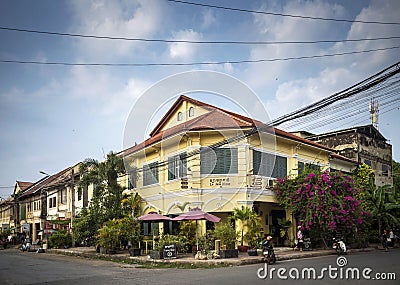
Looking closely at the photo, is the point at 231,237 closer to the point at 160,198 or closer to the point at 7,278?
the point at 160,198

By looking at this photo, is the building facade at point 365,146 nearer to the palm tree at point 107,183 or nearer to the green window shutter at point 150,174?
the green window shutter at point 150,174

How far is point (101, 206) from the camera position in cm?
2809

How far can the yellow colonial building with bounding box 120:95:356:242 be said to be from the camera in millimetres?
24406

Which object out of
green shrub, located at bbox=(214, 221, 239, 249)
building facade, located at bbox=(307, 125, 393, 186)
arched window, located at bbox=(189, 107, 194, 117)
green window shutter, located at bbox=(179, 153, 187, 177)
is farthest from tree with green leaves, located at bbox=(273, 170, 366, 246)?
building facade, located at bbox=(307, 125, 393, 186)

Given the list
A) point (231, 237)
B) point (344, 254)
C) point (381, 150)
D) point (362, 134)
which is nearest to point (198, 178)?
point (231, 237)

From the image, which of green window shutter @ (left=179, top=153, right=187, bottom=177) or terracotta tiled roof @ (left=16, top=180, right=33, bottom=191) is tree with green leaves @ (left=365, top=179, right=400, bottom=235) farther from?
terracotta tiled roof @ (left=16, top=180, right=33, bottom=191)

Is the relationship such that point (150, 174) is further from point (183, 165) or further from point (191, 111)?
point (191, 111)

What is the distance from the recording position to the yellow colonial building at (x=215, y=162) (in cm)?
2441

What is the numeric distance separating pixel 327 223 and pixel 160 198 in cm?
990

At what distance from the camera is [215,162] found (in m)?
24.8

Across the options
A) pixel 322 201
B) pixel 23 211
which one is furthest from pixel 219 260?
pixel 23 211

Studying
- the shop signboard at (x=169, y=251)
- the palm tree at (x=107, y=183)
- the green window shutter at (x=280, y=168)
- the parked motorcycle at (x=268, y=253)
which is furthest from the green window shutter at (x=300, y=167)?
the palm tree at (x=107, y=183)

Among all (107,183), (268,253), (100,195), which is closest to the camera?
(268,253)

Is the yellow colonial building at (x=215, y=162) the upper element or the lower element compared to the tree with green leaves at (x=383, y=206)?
upper
